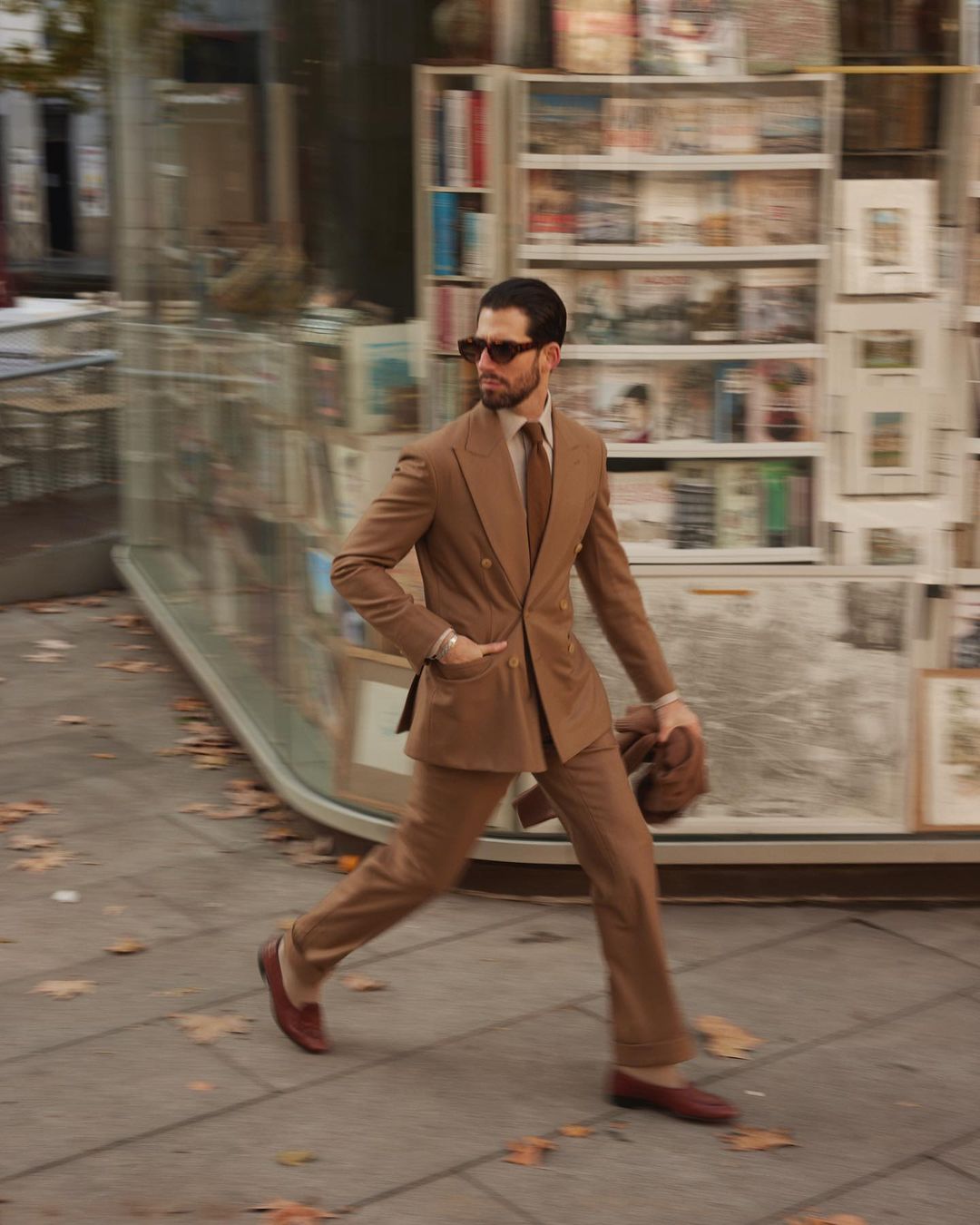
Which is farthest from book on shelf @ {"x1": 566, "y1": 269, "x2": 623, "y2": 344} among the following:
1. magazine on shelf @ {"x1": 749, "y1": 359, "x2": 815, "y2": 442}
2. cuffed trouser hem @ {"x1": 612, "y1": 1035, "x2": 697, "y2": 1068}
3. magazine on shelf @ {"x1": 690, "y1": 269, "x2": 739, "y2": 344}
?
cuffed trouser hem @ {"x1": 612, "y1": 1035, "x2": 697, "y2": 1068}

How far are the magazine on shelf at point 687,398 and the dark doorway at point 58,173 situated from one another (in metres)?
35.6

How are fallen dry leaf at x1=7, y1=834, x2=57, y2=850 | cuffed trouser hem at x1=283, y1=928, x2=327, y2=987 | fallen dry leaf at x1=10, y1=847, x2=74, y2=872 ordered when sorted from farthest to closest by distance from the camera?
fallen dry leaf at x1=7, y1=834, x2=57, y2=850 → fallen dry leaf at x1=10, y1=847, x2=74, y2=872 → cuffed trouser hem at x1=283, y1=928, x2=327, y2=987

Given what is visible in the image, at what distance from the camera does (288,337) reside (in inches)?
239

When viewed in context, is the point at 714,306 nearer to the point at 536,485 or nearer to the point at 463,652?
the point at 536,485

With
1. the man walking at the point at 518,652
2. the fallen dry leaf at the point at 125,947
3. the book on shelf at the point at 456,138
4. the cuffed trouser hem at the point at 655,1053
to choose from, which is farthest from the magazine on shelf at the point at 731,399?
the fallen dry leaf at the point at 125,947

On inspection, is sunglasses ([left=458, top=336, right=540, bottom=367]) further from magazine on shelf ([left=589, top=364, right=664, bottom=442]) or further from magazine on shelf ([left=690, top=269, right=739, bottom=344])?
magazine on shelf ([left=690, top=269, right=739, bottom=344])

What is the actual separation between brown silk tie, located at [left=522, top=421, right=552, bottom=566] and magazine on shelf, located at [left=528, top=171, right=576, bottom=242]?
1.53 meters

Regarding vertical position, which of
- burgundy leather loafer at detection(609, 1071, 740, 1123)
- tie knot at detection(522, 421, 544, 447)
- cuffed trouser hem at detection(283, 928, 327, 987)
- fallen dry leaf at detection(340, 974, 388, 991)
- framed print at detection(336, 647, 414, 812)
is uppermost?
tie knot at detection(522, 421, 544, 447)

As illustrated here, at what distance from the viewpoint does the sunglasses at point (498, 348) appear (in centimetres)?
384

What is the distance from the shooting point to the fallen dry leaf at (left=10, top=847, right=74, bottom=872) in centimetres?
591

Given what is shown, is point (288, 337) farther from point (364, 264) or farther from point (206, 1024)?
point (206, 1024)

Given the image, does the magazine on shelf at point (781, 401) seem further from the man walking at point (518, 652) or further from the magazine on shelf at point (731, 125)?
the man walking at point (518, 652)

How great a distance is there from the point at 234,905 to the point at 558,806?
1827 mm

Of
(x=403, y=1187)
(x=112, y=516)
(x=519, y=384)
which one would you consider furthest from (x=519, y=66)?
(x=112, y=516)
